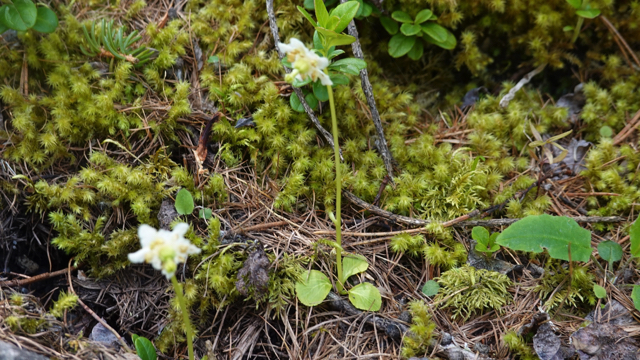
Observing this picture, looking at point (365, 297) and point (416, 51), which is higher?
point (416, 51)

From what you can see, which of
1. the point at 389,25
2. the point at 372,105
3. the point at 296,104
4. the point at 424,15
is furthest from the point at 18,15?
the point at 424,15

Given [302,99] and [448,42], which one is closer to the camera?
[302,99]

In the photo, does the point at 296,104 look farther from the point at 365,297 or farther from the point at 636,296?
the point at 636,296

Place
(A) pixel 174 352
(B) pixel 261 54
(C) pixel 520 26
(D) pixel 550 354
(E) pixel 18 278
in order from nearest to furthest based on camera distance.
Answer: (D) pixel 550 354
(A) pixel 174 352
(E) pixel 18 278
(B) pixel 261 54
(C) pixel 520 26

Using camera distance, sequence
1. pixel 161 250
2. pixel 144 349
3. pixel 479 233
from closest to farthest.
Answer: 1. pixel 161 250
2. pixel 144 349
3. pixel 479 233

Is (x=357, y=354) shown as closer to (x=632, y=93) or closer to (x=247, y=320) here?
(x=247, y=320)

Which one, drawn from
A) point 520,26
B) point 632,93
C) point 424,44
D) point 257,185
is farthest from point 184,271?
point 632,93
